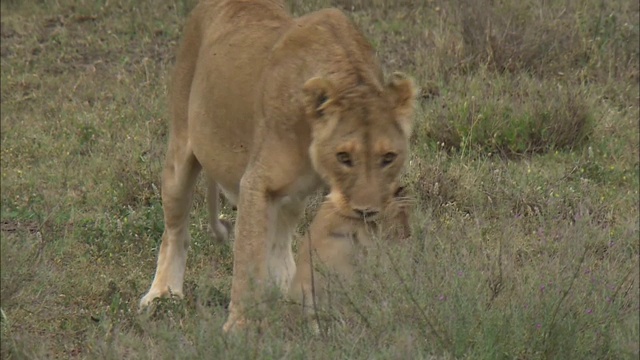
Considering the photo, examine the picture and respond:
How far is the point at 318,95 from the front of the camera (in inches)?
206

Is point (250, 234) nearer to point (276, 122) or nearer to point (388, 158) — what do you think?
point (276, 122)

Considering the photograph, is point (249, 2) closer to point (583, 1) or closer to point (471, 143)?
point (471, 143)

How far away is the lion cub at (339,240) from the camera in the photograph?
5.18 metres

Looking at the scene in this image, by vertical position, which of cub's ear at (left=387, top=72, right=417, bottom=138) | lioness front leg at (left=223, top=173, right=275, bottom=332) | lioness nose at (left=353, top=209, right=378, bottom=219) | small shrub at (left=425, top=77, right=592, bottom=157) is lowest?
small shrub at (left=425, top=77, right=592, bottom=157)

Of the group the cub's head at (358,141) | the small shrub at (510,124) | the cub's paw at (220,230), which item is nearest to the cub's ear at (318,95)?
the cub's head at (358,141)

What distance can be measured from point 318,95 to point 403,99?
34 centimetres

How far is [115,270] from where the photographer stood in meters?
7.13

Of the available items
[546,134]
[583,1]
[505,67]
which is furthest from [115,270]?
[583,1]

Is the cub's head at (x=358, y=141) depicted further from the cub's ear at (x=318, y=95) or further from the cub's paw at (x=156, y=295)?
the cub's paw at (x=156, y=295)

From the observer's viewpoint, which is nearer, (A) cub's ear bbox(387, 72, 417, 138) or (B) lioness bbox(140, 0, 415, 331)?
(B) lioness bbox(140, 0, 415, 331)

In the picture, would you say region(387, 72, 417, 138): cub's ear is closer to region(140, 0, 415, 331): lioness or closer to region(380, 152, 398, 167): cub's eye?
region(140, 0, 415, 331): lioness

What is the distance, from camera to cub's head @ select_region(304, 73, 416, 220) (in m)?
5.13

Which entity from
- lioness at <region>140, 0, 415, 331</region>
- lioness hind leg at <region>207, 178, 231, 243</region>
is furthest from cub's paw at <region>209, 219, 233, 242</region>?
lioness at <region>140, 0, 415, 331</region>

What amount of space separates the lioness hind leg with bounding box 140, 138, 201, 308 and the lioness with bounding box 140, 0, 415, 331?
0.5 inches
